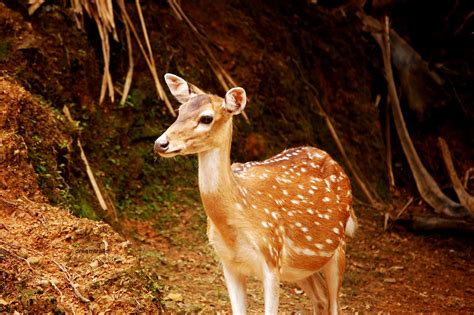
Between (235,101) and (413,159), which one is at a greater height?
(235,101)

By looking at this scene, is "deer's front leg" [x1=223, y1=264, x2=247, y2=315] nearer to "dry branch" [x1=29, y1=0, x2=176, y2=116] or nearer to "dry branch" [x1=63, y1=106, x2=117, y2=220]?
"dry branch" [x1=63, y1=106, x2=117, y2=220]

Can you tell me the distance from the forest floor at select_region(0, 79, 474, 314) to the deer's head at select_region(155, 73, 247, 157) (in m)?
0.98

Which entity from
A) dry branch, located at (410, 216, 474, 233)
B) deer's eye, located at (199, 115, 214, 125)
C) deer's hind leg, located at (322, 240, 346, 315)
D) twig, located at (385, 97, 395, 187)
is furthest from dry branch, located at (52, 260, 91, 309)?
twig, located at (385, 97, 395, 187)

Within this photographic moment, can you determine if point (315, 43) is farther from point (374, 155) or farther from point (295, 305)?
point (295, 305)

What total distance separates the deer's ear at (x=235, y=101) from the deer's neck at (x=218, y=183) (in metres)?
0.09

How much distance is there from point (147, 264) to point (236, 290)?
204cm

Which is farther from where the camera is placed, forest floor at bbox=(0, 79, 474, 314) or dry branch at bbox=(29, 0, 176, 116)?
dry branch at bbox=(29, 0, 176, 116)

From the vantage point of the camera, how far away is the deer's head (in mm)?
4707

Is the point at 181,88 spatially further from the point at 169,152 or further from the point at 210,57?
the point at 210,57

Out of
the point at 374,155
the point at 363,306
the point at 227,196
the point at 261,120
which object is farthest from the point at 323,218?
the point at 374,155

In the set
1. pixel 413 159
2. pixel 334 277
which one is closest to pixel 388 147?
pixel 413 159

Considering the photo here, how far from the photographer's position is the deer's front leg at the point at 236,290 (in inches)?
213

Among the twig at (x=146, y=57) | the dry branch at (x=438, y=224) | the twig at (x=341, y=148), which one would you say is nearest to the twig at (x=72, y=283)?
the twig at (x=146, y=57)

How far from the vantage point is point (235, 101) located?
5055mm
